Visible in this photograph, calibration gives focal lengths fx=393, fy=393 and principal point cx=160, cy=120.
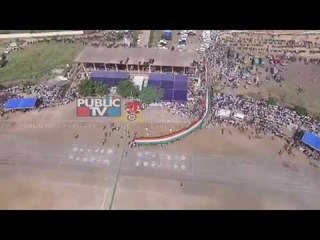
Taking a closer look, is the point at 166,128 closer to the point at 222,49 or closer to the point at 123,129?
the point at 123,129

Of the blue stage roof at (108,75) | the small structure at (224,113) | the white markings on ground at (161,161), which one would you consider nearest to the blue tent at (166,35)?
the blue stage roof at (108,75)

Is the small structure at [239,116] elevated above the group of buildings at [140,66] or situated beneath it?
situated beneath

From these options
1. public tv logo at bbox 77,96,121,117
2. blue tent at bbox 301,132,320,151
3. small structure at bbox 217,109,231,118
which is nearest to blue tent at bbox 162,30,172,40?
public tv logo at bbox 77,96,121,117

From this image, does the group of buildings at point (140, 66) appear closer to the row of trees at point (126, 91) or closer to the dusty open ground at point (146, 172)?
the row of trees at point (126, 91)

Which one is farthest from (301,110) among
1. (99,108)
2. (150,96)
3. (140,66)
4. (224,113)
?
(99,108)

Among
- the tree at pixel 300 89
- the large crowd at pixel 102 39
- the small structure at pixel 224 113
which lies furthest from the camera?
the large crowd at pixel 102 39

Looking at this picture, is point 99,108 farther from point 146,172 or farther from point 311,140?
point 311,140
